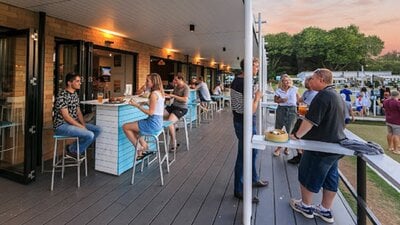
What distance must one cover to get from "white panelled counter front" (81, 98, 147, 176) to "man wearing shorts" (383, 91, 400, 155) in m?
6.20

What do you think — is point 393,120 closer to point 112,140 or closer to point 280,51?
point 112,140

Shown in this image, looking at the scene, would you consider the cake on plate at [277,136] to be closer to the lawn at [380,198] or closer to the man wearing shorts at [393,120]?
the lawn at [380,198]

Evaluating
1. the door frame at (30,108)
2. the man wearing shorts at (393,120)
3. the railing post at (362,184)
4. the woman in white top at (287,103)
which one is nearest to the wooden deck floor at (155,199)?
the door frame at (30,108)

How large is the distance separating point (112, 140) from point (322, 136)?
8.47 ft

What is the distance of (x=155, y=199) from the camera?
9.25 ft

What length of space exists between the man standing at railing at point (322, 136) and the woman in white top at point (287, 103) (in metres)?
1.96

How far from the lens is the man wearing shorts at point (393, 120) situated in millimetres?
6344

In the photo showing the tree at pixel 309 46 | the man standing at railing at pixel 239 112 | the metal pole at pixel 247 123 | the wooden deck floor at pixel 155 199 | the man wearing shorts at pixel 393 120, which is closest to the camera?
the metal pole at pixel 247 123

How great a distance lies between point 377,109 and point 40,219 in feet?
54.7

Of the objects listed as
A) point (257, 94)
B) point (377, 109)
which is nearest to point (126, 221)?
point (257, 94)

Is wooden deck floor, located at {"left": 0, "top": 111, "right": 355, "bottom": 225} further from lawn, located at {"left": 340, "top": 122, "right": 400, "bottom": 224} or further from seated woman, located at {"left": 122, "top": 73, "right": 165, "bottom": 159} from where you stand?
lawn, located at {"left": 340, "top": 122, "right": 400, "bottom": 224}

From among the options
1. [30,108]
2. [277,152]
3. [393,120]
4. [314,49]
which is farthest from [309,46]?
[30,108]

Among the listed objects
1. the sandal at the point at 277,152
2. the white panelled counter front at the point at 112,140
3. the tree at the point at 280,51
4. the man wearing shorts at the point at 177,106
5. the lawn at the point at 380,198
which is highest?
the tree at the point at 280,51

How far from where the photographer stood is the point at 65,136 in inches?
125
